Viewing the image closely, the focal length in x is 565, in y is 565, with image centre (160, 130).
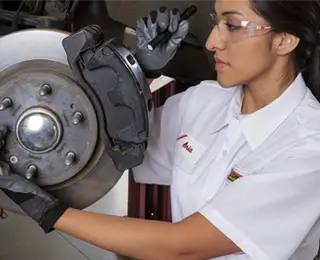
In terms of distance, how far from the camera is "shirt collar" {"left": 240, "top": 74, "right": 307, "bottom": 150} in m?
0.85

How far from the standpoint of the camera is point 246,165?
0.85m

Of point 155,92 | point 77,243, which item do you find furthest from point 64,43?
point 77,243

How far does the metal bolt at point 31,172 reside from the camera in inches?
35.2

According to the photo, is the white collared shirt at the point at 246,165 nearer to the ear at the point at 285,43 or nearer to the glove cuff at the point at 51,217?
the ear at the point at 285,43

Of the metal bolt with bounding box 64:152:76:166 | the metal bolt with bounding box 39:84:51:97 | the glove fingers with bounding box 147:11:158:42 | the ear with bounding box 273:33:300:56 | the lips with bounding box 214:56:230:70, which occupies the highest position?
the glove fingers with bounding box 147:11:158:42

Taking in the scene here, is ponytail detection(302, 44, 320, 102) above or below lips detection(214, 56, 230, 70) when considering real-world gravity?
below

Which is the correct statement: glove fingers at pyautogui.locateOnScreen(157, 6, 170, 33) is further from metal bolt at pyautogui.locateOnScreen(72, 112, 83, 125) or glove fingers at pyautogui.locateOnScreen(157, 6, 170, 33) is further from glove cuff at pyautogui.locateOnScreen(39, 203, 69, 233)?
glove cuff at pyautogui.locateOnScreen(39, 203, 69, 233)

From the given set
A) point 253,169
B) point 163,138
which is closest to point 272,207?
point 253,169

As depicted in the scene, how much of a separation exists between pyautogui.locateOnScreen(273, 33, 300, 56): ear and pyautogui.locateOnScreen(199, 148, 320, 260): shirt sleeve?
5.9 inches

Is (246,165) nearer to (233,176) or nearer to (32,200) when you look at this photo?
(233,176)

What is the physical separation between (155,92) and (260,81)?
1.98 feet

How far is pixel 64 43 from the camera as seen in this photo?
2.70 feet

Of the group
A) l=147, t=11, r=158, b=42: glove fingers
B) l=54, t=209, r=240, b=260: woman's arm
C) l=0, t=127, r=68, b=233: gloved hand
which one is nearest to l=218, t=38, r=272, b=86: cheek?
l=147, t=11, r=158, b=42: glove fingers

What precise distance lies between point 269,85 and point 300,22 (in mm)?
106
